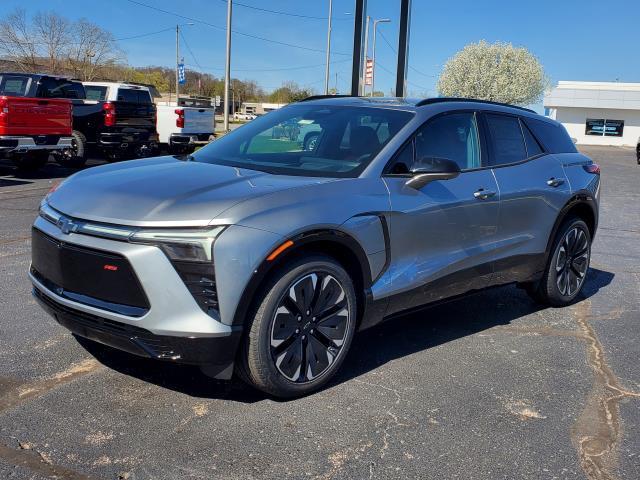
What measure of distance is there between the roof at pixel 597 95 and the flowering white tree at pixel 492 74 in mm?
14114

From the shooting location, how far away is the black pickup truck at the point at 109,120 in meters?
15.5

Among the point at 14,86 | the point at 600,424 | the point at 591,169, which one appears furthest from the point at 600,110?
the point at 600,424

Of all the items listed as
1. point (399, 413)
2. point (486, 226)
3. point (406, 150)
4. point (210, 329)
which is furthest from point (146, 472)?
point (486, 226)

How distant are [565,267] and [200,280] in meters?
3.79

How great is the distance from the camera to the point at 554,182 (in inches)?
209

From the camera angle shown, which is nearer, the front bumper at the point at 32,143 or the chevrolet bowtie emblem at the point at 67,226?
the chevrolet bowtie emblem at the point at 67,226

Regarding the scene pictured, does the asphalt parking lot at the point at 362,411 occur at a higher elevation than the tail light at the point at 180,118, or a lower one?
lower

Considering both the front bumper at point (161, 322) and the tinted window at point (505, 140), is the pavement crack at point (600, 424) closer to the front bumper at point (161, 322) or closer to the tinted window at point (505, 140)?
the tinted window at point (505, 140)

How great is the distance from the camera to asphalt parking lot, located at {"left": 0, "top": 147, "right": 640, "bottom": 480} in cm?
302

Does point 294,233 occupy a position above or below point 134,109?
below

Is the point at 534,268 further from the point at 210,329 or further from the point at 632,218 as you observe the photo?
the point at 632,218

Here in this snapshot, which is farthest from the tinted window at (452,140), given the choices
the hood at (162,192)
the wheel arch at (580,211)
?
the wheel arch at (580,211)

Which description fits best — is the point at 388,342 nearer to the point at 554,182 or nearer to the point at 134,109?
the point at 554,182

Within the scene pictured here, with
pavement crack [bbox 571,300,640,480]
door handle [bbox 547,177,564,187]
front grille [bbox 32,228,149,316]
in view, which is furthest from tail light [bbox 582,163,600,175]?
front grille [bbox 32,228,149,316]
